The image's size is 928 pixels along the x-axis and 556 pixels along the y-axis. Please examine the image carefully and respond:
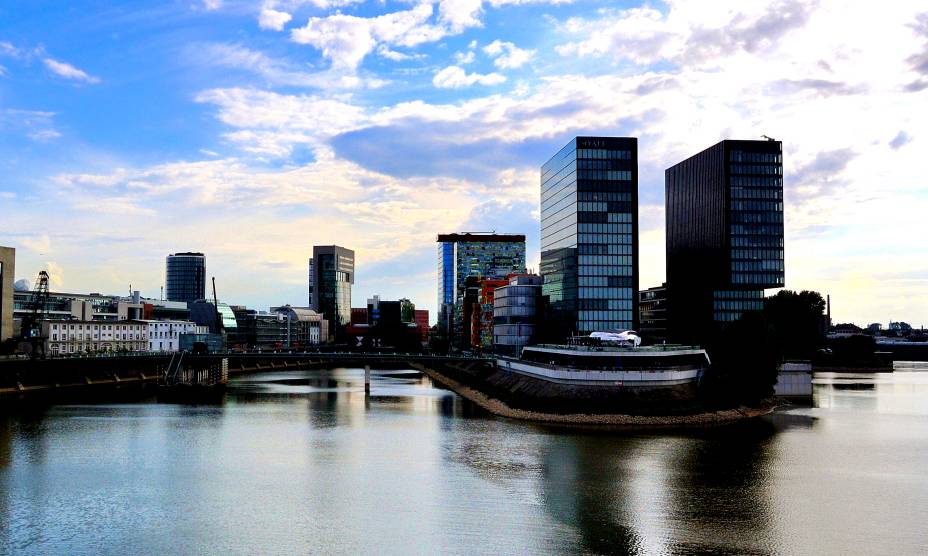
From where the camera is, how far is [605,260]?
14750cm

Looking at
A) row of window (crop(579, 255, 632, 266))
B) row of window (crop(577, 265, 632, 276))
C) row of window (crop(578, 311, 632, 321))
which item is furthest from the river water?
row of window (crop(579, 255, 632, 266))

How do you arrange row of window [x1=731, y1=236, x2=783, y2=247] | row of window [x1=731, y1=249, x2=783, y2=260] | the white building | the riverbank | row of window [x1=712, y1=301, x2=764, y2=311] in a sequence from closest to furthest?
the riverbank
row of window [x1=731, y1=249, x2=783, y2=260]
row of window [x1=731, y1=236, x2=783, y2=247]
row of window [x1=712, y1=301, x2=764, y2=311]
the white building

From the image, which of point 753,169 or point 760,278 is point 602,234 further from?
point 760,278

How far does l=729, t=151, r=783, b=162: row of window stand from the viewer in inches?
6816

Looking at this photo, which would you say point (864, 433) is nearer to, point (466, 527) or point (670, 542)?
point (670, 542)

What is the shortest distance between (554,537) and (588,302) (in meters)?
104

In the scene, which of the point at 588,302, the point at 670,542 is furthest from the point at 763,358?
the point at 670,542

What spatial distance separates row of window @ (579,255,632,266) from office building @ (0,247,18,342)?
11682 cm

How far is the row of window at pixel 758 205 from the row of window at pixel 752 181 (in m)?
3.64

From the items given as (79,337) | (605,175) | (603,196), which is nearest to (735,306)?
(603,196)

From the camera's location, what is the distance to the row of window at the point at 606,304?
483 feet

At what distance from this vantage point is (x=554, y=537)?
44812mm

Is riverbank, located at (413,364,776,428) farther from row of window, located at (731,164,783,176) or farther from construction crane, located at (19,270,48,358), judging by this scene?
construction crane, located at (19,270,48,358)

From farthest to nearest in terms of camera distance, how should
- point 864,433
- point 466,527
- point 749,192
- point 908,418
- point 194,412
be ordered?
1. point 749,192
2. point 194,412
3. point 908,418
4. point 864,433
5. point 466,527
